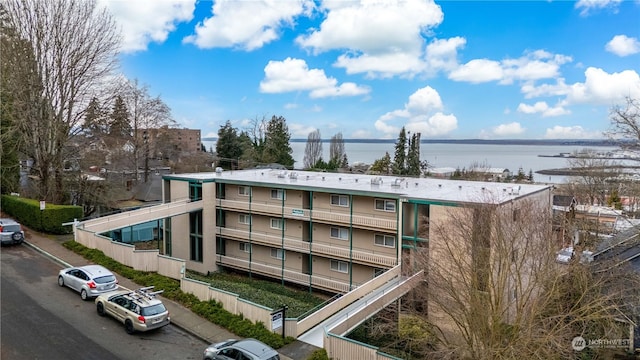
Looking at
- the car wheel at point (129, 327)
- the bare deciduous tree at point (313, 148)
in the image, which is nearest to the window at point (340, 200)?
the car wheel at point (129, 327)

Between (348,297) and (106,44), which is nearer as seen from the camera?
(348,297)

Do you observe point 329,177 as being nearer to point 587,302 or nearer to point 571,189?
point 587,302

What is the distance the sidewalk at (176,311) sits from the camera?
17703mm

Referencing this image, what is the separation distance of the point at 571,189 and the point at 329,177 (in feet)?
124

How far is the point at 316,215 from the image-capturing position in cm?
2856

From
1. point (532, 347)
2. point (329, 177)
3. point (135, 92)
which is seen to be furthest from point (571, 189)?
point (135, 92)

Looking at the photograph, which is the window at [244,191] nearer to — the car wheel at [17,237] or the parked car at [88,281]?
the parked car at [88,281]

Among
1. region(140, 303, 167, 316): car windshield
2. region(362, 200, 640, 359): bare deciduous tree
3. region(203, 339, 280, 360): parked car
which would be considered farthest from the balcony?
region(140, 303, 167, 316): car windshield

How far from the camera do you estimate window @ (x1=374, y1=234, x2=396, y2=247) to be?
1042 inches

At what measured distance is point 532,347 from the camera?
44.5 ft

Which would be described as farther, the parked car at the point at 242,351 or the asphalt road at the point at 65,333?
→ the asphalt road at the point at 65,333

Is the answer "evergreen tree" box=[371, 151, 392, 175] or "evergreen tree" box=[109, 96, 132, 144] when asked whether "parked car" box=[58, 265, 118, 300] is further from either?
"evergreen tree" box=[371, 151, 392, 175]

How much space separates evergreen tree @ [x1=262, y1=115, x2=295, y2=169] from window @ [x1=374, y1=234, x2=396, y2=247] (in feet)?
157

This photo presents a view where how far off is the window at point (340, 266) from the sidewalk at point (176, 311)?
11349 mm
